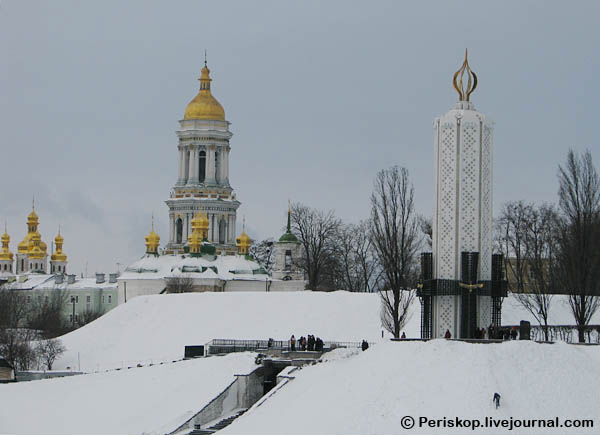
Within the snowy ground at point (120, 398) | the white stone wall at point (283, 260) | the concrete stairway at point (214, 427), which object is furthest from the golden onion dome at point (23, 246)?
the concrete stairway at point (214, 427)

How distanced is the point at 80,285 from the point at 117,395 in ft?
251

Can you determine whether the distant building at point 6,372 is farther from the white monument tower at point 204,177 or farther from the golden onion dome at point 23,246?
the golden onion dome at point 23,246

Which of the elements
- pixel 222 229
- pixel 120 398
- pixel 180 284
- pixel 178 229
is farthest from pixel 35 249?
pixel 120 398

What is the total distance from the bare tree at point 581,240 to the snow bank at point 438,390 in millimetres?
6987

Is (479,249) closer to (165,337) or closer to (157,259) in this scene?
(165,337)

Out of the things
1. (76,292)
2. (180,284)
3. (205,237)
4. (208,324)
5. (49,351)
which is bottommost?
(49,351)

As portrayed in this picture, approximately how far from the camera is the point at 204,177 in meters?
109

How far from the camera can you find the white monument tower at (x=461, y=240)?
40.5 metres

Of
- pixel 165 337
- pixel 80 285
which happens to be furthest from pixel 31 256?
pixel 165 337

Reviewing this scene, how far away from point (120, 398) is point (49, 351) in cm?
1894

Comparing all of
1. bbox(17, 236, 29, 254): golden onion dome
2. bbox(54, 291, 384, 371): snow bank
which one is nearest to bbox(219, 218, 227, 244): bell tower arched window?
bbox(17, 236, 29, 254): golden onion dome

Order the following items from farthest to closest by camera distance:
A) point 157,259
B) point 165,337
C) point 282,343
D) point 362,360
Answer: point 157,259 < point 165,337 < point 282,343 < point 362,360

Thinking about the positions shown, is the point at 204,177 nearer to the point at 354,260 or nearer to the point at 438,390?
the point at 354,260

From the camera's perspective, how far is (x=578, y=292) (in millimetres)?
44531
